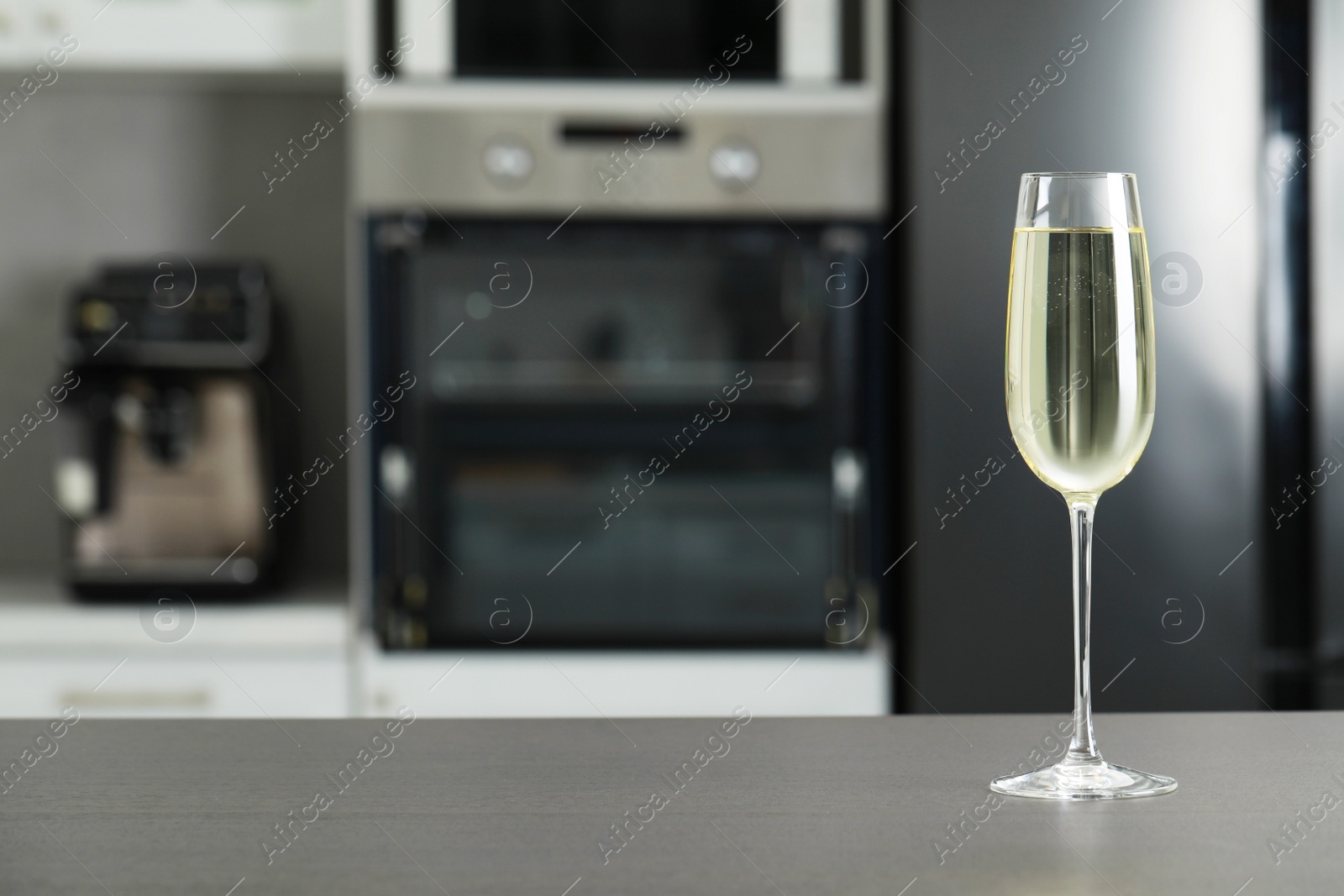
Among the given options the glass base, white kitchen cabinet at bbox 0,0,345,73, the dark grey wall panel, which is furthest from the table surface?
white kitchen cabinet at bbox 0,0,345,73

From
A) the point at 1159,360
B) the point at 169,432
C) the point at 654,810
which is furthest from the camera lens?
the point at 169,432

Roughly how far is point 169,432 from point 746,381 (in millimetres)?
863

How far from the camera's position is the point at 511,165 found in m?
1.83

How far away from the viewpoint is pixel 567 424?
1.85 meters

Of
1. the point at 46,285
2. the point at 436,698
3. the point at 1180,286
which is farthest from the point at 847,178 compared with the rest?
the point at 46,285

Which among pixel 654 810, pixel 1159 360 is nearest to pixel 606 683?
pixel 1159 360

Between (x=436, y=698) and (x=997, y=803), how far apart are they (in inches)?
59.2

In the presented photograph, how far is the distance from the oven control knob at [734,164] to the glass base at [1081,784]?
1475mm

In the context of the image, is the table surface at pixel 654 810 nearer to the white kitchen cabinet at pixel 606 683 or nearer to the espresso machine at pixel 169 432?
the white kitchen cabinet at pixel 606 683

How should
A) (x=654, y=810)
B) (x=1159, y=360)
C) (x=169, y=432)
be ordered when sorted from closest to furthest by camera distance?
1. (x=654, y=810)
2. (x=1159, y=360)
3. (x=169, y=432)

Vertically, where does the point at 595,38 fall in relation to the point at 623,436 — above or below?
above

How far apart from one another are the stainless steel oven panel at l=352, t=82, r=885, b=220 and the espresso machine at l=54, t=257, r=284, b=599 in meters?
0.30

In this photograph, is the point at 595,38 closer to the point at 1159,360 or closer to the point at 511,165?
the point at 511,165

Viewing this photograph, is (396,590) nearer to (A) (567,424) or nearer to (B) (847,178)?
(A) (567,424)
